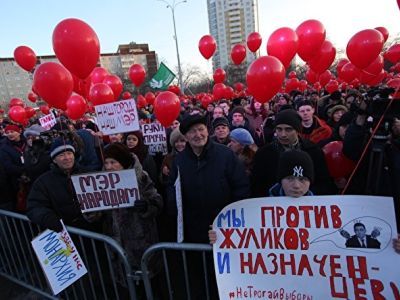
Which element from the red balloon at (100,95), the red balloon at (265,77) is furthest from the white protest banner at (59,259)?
the red balloon at (100,95)

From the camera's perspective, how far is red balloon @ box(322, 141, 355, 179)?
2912 mm

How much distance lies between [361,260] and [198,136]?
1.48 meters

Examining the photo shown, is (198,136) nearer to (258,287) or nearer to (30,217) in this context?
(258,287)

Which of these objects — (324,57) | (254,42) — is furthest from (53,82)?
(254,42)

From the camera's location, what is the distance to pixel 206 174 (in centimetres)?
262

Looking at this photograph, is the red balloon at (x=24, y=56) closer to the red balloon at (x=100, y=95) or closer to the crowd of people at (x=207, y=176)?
the red balloon at (x=100, y=95)

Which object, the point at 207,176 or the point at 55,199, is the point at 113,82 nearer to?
the point at 55,199

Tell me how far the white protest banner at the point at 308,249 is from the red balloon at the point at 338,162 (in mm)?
1198

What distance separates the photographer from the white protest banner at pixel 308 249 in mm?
1735

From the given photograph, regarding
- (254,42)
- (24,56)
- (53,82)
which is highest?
(24,56)

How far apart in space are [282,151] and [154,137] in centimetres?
278

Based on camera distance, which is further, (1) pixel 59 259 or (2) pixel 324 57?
(2) pixel 324 57

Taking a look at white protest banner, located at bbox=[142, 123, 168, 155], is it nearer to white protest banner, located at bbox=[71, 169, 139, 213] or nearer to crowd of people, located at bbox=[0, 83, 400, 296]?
crowd of people, located at bbox=[0, 83, 400, 296]

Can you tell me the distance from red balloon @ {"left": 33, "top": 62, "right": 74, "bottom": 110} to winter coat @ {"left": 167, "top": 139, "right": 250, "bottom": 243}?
7.00ft
